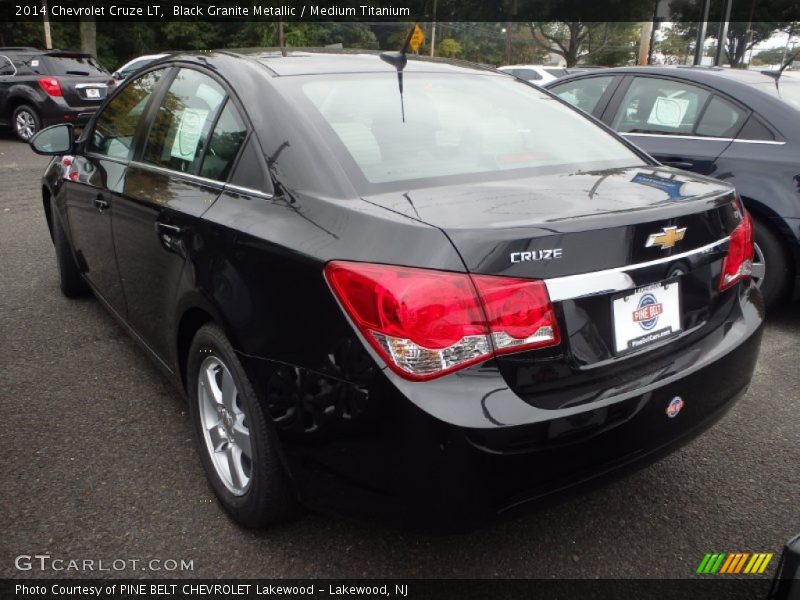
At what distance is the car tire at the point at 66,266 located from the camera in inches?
160

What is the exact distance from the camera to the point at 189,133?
257cm

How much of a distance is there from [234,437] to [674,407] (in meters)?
1.36

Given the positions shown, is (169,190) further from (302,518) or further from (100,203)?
(302,518)

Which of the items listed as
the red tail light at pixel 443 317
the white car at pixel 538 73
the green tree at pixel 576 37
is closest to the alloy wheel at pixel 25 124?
the white car at pixel 538 73

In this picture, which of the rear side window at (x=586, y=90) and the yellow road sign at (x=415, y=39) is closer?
the yellow road sign at (x=415, y=39)

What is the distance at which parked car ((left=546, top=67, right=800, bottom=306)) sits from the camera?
12.5 ft

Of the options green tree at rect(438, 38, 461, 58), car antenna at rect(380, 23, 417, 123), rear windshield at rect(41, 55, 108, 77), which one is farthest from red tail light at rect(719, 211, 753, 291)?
green tree at rect(438, 38, 461, 58)

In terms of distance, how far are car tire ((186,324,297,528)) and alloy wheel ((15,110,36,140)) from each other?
38.9 feet

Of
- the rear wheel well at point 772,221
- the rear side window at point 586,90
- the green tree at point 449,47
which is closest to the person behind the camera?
the rear wheel well at point 772,221

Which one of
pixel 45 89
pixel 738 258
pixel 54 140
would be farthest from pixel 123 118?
pixel 45 89

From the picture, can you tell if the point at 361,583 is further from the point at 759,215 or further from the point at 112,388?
the point at 759,215

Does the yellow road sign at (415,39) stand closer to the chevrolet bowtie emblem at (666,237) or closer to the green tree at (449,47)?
the chevrolet bowtie emblem at (666,237)

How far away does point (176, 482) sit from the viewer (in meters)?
2.48

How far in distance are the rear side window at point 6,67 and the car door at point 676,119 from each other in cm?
1141
